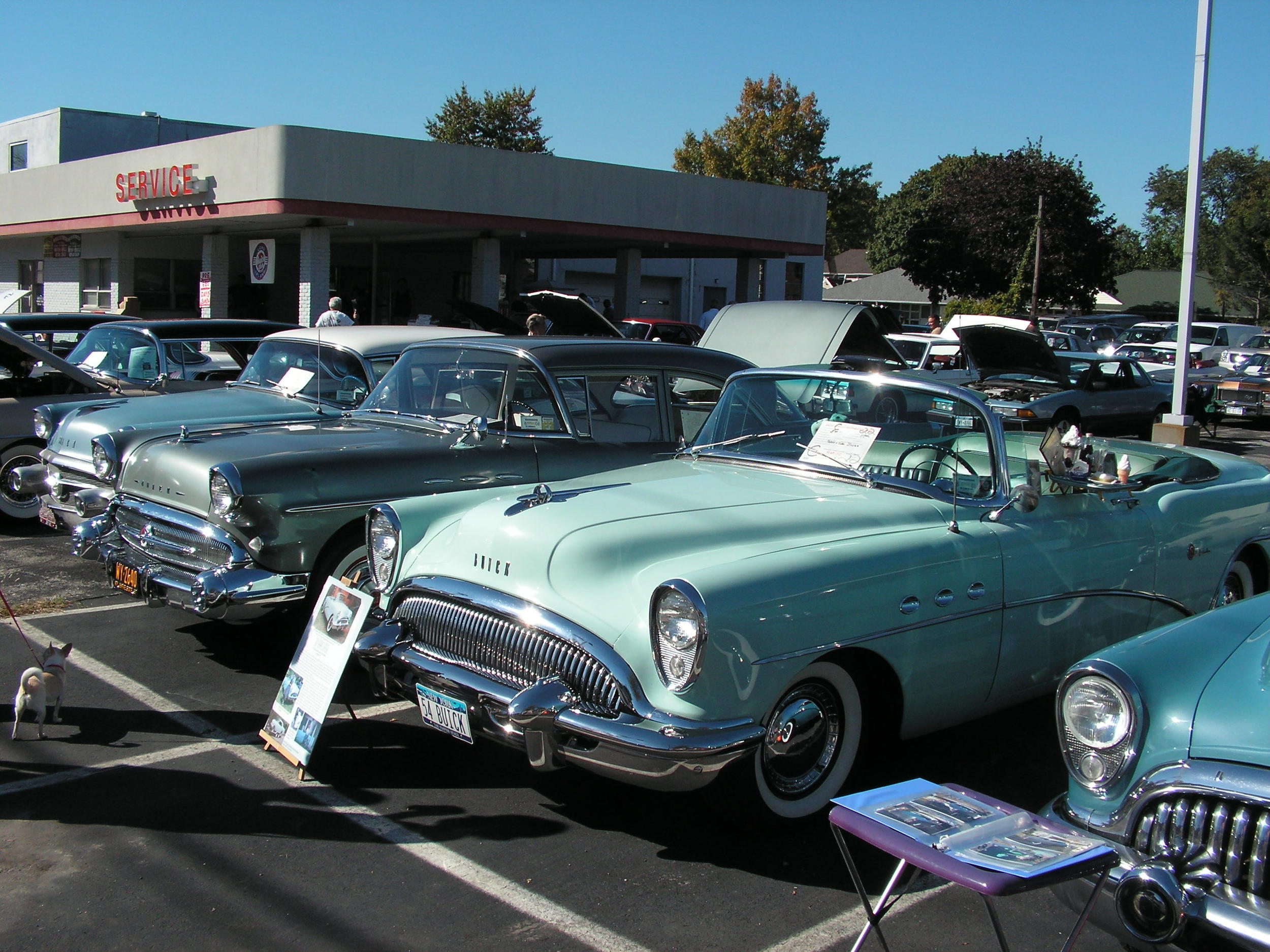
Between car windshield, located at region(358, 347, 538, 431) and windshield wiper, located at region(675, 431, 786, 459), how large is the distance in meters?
1.25

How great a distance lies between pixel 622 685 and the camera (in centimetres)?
354

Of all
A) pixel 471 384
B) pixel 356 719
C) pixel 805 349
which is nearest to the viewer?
pixel 356 719

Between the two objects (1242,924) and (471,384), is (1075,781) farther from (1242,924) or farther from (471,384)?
(471,384)

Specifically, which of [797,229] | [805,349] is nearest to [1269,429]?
[797,229]

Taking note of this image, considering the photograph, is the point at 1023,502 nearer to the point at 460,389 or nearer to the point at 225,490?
the point at 460,389

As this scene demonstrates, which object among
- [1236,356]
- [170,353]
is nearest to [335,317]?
[170,353]

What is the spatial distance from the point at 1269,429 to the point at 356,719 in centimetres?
2251

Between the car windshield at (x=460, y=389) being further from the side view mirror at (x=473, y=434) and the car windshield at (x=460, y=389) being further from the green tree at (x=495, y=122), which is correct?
the green tree at (x=495, y=122)

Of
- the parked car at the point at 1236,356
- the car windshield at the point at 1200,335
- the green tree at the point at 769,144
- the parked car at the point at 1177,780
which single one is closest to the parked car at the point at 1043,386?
the parked car at the point at 1236,356

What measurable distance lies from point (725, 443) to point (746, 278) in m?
24.9

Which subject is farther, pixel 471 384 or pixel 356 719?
pixel 471 384

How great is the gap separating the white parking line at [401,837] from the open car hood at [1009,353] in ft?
41.1

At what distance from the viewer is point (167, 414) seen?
772cm

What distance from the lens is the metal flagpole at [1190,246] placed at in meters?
14.4
